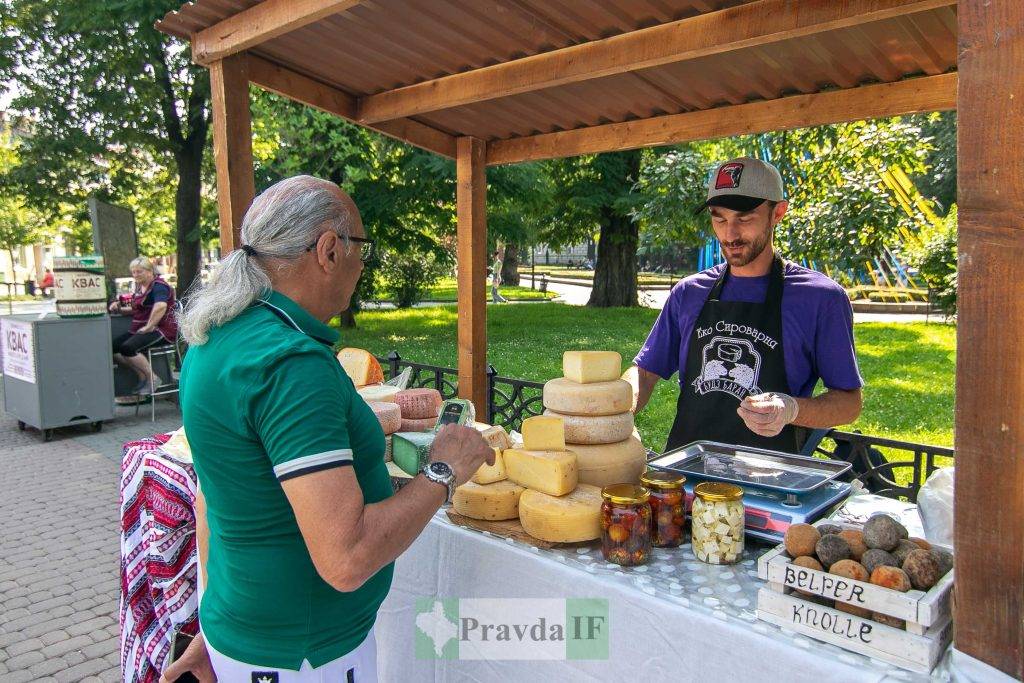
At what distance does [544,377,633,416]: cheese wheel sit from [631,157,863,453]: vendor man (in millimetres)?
550

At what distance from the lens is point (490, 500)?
6.81 ft

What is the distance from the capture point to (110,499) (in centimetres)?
576

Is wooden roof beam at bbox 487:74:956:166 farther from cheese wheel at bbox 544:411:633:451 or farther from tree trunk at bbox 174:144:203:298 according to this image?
tree trunk at bbox 174:144:203:298

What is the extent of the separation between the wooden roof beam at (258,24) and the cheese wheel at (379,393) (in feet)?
4.70

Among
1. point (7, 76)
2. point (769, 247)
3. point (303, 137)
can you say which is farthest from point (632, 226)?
point (769, 247)

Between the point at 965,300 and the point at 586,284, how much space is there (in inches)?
1350

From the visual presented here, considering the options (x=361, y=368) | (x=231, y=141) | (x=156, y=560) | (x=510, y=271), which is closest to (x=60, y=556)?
(x=156, y=560)

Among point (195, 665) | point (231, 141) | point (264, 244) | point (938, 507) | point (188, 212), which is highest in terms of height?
point (188, 212)

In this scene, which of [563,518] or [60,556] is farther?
[60,556]

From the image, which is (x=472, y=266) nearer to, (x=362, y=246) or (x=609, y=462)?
(x=609, y=462)

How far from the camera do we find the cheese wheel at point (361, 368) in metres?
3.20

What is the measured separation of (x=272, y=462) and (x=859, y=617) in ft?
3.82

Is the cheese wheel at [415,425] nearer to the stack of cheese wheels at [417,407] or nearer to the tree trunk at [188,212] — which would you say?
the stack of cheese wheels at [417,407]

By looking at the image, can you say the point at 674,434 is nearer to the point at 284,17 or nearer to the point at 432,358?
the point at 284,17
